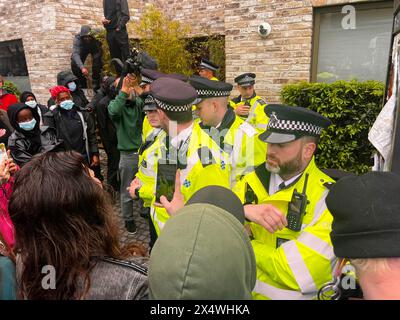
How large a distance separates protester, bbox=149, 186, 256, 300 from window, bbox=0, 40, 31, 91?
35.3ft

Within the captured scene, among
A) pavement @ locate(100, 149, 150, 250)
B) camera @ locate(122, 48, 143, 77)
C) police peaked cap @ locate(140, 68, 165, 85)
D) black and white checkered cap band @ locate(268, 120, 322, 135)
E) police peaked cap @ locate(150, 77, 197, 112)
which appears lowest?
pavement @ locate(100, 149, 150, 250)

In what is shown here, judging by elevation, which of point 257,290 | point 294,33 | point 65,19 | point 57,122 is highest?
point 65,19

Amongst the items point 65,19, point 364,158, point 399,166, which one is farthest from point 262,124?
point 65,19

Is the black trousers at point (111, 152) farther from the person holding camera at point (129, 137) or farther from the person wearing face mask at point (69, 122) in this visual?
the person holding camera at point (129, 137)

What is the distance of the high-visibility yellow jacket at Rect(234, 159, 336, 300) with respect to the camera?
154 centimetres

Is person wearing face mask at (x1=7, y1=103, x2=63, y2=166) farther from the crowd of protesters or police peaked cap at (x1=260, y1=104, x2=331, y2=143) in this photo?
police peaked cap at (x1=260, y1=104, x2=331, y2=143)

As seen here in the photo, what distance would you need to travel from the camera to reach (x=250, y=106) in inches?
207

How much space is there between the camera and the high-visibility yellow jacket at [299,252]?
1542mm

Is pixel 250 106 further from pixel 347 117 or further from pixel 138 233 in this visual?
pixel 138 233

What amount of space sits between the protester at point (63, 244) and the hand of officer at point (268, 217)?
0.69 metres

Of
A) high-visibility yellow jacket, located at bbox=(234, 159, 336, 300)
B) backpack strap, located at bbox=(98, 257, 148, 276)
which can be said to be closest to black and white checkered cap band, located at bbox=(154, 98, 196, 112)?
high-visibility yellow jacket, located at bbox=(234, 159, 336, 300)

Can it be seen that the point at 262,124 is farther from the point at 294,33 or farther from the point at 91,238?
the point at 91,238
